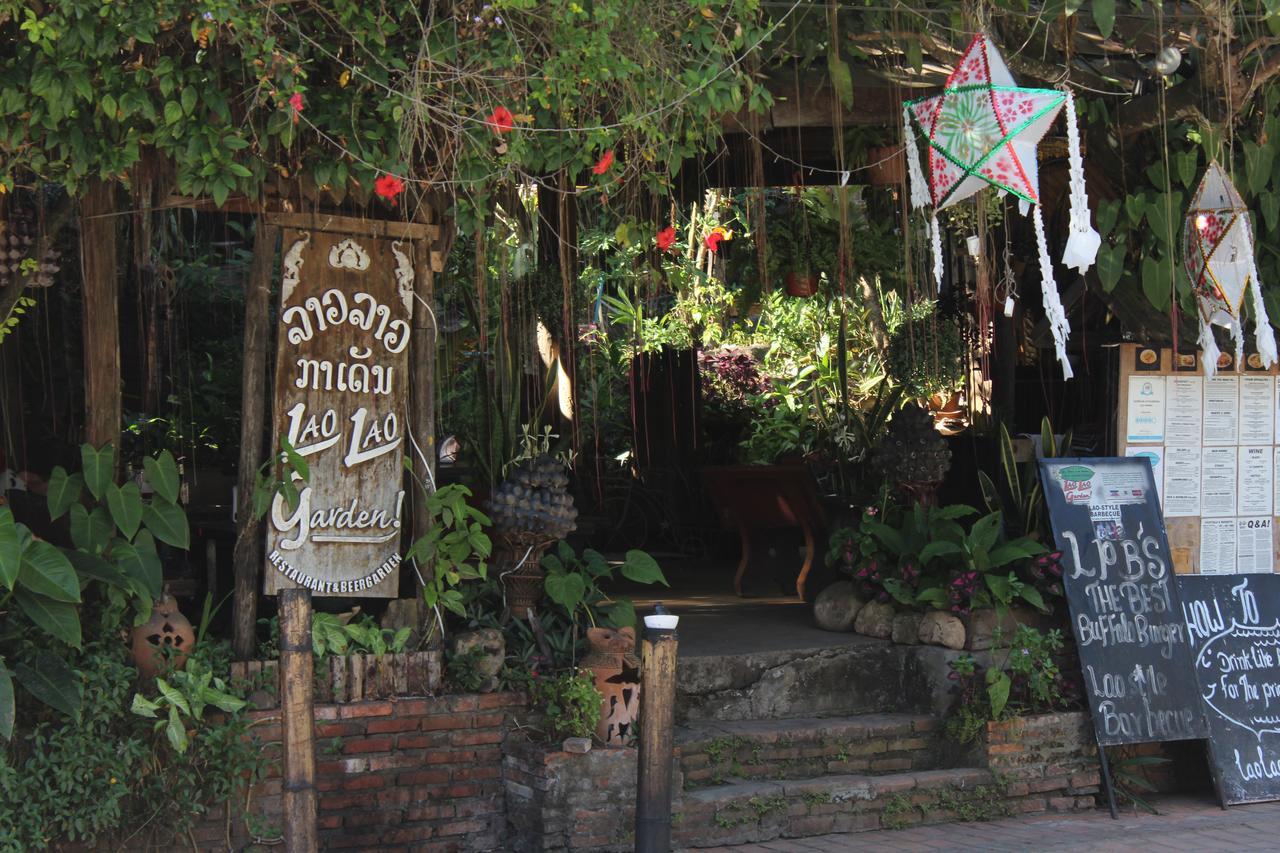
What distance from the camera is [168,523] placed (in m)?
5.45

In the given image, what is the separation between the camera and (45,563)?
498cm

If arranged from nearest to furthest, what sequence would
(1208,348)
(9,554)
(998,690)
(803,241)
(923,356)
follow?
(9,554) < (998,690) < (1208,348) < (803,241) < (923,356)

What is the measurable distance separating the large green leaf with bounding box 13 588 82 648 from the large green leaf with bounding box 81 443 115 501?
18.6 inches

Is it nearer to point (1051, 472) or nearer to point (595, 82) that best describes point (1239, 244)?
point (1051, 472)

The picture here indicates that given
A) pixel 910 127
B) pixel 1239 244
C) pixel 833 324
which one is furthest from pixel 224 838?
pixel 833 324

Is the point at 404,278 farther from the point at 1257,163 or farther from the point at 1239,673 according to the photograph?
the point at 1239,673

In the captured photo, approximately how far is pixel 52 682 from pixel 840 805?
325 centimetres

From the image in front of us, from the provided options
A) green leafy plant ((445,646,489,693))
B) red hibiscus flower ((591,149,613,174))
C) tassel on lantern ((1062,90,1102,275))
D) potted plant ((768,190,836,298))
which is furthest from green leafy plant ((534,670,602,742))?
potted plant ((768,190,836,298))

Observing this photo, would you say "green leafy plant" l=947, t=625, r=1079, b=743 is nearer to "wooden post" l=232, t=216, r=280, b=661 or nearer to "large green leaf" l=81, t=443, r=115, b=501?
"wooden post" l=232, t=216, r=280, b=661

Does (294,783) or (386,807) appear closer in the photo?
(294,783)

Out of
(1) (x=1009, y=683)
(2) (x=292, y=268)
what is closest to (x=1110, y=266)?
(1) (x=1009, y=683)

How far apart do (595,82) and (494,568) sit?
7.20 feet

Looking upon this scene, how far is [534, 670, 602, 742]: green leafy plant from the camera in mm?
5859

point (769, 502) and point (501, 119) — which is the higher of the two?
point (501, 119)
